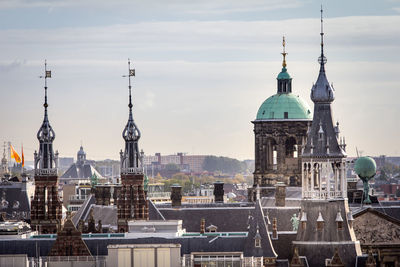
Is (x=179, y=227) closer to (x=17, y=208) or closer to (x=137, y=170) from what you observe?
(x=137, y=170)

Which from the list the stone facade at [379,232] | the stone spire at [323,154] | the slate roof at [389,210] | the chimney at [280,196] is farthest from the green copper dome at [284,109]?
the stone spire at [323,154]

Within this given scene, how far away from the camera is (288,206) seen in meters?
150

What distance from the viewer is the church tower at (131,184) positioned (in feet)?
498

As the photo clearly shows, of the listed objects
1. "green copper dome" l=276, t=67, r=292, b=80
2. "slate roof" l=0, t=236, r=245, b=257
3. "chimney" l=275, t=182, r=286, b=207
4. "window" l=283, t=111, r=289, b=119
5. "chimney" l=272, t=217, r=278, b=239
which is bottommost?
"slate roof" l=0, t=236, r=245, b=257

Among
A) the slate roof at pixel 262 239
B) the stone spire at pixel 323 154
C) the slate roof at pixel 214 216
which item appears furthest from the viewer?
the slate roof at pixel 214 216

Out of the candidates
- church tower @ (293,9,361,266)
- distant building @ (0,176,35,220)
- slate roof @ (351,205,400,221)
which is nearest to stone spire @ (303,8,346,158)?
church tower @ (293,9,361,266)

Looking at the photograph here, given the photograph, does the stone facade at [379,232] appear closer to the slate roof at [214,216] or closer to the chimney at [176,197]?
the slate roof at [214,216]

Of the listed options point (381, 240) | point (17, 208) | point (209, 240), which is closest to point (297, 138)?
point (17, 208)

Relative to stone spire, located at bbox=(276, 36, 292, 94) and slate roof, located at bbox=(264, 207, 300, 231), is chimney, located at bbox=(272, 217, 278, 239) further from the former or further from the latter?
stone spire, located at bbox=(276, 36, 292, 94)

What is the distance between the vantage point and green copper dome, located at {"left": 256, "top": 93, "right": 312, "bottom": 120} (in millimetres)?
187750

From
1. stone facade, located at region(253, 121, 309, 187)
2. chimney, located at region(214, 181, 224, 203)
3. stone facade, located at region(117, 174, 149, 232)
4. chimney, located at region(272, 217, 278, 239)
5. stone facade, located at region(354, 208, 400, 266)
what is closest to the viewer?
chimney, located at region(272, 217, 278, 239)

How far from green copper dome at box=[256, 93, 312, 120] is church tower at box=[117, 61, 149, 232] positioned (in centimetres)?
3048

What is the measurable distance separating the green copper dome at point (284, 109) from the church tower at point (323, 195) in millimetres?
53719

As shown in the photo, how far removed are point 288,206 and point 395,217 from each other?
875 cm
